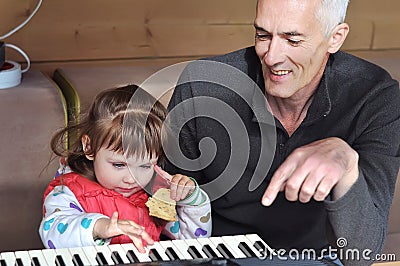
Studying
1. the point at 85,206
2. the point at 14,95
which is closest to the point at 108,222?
the point at 85,206

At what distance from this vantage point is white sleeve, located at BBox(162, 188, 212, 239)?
76.3 inches

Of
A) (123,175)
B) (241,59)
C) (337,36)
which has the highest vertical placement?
(337,36)

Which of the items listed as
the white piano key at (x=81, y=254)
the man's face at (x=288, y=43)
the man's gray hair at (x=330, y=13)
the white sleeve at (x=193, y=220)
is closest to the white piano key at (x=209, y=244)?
the white piano key at (x=81, y=254)

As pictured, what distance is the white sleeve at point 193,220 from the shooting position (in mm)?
1938

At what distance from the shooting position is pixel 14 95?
2516 millimetres

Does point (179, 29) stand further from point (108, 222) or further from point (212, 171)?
point (108, 222)

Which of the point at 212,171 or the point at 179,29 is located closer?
the point at 212,171

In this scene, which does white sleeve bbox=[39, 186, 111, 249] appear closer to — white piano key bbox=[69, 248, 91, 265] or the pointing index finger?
white piano key bbox=[69, 248, 91, 265]

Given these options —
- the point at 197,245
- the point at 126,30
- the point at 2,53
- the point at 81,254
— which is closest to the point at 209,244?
the point at 197,245

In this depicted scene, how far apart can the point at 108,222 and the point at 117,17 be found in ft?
4.25

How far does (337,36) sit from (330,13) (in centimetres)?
8

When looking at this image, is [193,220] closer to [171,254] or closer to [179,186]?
[179,186]

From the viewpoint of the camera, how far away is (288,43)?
1878 millimetres

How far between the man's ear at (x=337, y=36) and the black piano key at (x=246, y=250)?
605 millimetres
